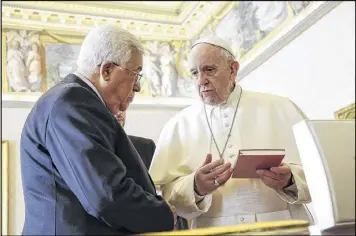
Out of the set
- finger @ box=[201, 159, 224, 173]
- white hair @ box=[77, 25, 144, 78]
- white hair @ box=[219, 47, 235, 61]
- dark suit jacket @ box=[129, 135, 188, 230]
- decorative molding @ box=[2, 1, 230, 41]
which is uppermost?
decorative molding @ box=[2, 1, 230, 41]

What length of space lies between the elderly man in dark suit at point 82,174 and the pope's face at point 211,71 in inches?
48.2

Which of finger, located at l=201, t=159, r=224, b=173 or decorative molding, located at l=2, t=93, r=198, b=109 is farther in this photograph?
decorative molding, located at l=2, t=93, r=198, b=109

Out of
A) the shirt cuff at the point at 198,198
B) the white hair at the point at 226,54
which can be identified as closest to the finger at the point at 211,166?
the shirt cuff at the point at 198,198

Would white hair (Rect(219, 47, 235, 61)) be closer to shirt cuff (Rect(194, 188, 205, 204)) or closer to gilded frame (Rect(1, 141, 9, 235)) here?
shirt cuff (Rect(194, 188, 205, 204))

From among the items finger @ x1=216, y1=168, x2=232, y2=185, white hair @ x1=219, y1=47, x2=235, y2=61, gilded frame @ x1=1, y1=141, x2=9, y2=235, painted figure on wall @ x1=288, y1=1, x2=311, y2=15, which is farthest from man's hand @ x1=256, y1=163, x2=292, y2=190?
gilded frame @ x1=1, y1=141, x2=9, y2=235

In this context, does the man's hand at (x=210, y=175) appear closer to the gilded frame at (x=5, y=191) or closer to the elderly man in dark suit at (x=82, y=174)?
the elderly man in dark suit at (x=82, y=174)

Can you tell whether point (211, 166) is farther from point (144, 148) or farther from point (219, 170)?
point (144, 148)

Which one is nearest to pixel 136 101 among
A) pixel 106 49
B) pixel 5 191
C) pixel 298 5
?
pixel 5 191

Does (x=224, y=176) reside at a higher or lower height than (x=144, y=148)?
lower

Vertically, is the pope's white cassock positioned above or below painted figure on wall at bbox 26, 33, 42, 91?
below

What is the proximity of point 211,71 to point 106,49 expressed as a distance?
114cm

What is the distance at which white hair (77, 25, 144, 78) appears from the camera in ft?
7.66

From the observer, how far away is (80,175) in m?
1.88

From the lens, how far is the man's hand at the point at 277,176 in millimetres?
2846
